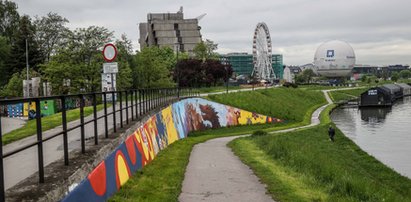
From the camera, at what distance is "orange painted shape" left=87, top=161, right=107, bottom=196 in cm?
866

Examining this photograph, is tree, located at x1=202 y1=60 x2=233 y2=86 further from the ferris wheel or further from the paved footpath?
the paved footpath

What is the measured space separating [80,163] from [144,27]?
536ft

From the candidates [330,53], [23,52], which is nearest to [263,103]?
[23,52]

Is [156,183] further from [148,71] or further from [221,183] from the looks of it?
[148,71]

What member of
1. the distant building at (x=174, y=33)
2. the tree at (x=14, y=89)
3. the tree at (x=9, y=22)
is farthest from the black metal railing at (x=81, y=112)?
the distant building at (x=174, y=33)

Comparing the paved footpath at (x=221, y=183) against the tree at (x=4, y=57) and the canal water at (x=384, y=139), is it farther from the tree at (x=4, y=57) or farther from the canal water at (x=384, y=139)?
the tree at (x=4, y=57)

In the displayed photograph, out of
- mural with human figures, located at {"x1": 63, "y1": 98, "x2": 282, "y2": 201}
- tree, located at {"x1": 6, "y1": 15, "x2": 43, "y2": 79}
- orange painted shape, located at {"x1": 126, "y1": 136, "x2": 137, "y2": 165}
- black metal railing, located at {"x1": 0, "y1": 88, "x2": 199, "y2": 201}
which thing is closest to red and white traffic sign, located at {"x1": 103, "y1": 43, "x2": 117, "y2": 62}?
black metal railing, located at {"x1": 0, "y1": 88, "x2": 199, "y2": 201}

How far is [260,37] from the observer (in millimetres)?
116875

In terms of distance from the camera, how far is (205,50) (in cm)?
10856

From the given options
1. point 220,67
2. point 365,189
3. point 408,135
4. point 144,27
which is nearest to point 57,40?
point 220,67

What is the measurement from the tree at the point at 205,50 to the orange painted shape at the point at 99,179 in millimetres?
92390

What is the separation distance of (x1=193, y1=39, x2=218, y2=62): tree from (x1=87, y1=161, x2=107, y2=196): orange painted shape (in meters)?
92.4

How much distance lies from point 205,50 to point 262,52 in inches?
750

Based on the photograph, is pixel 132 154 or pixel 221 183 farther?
pixel 221 183
